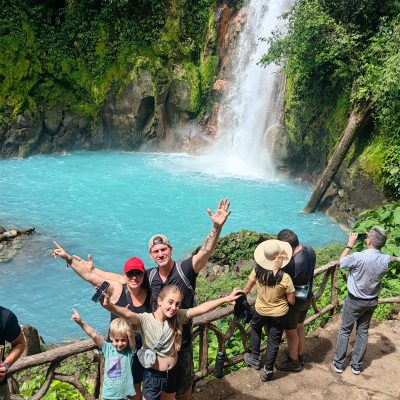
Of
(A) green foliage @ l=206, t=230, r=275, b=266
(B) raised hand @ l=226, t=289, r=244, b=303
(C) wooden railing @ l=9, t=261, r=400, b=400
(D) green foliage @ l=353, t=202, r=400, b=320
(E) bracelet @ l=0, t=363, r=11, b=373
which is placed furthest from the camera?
(A) green foliage @ l=206, t=230, r=275, b=266

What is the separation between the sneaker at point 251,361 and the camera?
210 inches

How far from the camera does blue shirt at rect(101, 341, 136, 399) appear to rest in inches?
150

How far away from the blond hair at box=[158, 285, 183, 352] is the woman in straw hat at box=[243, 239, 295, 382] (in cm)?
98

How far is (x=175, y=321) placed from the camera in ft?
12.8

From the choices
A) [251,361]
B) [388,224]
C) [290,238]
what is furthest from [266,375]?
[388,224]

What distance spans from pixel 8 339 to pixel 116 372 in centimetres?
97

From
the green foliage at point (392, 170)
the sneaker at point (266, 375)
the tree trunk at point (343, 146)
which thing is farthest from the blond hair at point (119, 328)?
the tree trunk at point (343, 146)

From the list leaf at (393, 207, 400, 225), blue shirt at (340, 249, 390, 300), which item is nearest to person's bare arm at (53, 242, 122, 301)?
blue shirt at (340, 249, 390, 300)

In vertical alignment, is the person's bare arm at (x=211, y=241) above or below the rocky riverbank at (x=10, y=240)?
above

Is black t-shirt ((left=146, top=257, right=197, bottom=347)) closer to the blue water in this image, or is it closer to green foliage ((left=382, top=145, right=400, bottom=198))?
the blue water

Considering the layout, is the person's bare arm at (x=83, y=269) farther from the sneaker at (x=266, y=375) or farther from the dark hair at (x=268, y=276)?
the sneaker at (x=266, y=375)

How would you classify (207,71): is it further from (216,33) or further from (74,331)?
(74,331)

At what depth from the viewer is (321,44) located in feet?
50.4

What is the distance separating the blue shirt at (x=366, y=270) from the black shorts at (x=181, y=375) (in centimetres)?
235
